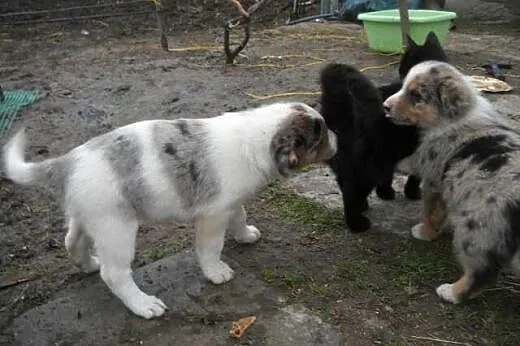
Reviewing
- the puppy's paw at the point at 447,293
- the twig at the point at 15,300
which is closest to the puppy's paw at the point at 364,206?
the puppy's paw at the point at 447,293

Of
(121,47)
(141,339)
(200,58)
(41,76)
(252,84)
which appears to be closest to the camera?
(141,339)

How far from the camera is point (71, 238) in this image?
3668 mm

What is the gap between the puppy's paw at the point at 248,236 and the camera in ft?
14.0

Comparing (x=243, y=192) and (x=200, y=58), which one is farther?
(x=200, y=58)

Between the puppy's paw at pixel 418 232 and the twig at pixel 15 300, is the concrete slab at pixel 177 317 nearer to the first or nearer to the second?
the twig at pixel 15 300

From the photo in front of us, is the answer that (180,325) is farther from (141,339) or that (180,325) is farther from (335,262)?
(335,262)

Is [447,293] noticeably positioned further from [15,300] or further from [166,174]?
[15,300]

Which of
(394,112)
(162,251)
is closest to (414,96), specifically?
(394,112)

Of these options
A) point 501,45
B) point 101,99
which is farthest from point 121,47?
point 501,45

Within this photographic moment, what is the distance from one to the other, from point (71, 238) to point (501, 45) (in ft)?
29.9

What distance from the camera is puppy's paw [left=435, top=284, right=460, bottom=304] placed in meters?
3.59

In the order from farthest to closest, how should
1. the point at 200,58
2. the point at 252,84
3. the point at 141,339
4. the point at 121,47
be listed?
the point at 121,47 → the point at 200,58 → the point at 252,84 → the point at 141,339

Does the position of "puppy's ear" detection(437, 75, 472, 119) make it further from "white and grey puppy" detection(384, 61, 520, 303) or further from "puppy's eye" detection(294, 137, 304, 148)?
"puppy's eye" detection(294, 137, 304, 148)

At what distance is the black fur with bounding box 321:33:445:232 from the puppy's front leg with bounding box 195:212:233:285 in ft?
3.47
